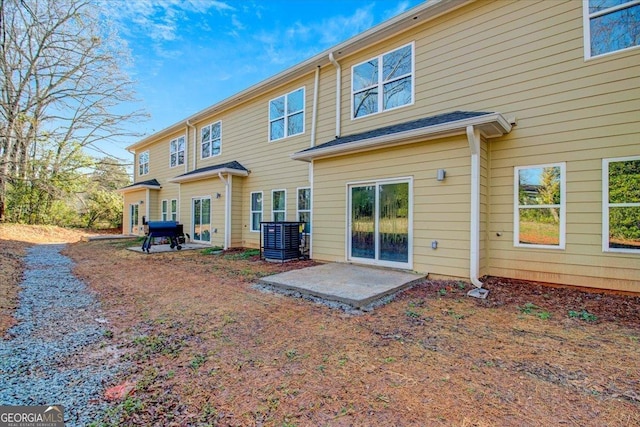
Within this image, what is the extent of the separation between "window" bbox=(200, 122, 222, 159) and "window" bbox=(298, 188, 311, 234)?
5075 mm

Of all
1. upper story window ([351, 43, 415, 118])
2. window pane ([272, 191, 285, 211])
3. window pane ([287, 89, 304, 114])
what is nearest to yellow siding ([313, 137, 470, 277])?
upper story window ([351, 43, 415, 118])

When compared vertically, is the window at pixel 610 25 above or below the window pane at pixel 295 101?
below

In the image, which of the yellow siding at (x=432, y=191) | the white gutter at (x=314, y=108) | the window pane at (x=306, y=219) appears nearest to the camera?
the yellow siding at (x=432, y=191)

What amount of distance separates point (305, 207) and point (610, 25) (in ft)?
23.6

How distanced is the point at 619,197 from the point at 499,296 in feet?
7.86

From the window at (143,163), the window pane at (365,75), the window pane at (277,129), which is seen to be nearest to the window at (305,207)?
→ the window pane at (277,129)

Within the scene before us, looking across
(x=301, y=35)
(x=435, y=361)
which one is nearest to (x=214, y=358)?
(x=435, y=361)

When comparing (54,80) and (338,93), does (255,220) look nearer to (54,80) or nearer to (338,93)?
(338,93)

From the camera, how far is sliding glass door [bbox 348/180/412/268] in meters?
6.26

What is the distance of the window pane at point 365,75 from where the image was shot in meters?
7.48

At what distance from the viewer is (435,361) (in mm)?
2814

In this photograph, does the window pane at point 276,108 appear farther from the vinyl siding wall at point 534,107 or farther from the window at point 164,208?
the window at point 164,208

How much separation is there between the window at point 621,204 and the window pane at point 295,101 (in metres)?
7.28

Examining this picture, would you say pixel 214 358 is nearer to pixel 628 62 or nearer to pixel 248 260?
pixel 248 260
